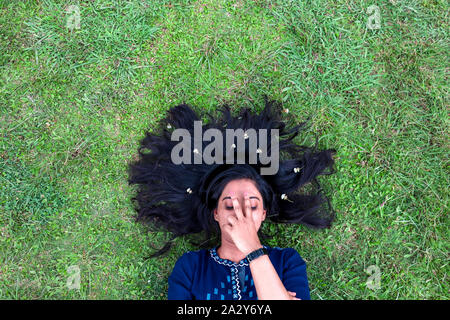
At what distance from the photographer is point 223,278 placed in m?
3.25

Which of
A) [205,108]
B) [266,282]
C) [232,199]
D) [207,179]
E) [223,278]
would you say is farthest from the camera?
[205,108]

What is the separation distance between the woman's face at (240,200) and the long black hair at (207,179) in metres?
0.26

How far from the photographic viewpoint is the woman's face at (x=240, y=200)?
3.05m

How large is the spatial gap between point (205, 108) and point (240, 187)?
1.25m

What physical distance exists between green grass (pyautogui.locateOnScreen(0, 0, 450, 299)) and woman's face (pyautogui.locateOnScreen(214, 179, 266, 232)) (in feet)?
2.93

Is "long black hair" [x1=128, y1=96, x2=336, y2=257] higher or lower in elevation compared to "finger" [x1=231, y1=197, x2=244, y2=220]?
higher

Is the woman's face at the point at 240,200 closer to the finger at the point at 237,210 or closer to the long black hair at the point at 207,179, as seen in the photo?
the finger at the point at 237,210

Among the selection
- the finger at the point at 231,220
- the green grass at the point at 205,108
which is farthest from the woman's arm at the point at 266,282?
the green grass at the point at 205,108

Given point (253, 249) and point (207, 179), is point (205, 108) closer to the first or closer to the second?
point (207, 179)

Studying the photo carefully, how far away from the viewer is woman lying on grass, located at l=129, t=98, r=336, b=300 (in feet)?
10.1

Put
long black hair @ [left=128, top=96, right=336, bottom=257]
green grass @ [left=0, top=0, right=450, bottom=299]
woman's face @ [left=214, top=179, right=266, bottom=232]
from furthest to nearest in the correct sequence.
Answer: green grass @ [left=0, top=0, right=450, bottom=299] < long black hair @ [left=128, top=96, right=336, bottom=257] < woman's face @ [left=214, top=179, right=266, bottom=232]

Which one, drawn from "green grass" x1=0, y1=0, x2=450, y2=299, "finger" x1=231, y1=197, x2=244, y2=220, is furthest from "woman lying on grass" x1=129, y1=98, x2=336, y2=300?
"green grass" x1=0, y1=0, x2=450, y2=299

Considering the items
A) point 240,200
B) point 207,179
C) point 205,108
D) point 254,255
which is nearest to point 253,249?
point 254,255

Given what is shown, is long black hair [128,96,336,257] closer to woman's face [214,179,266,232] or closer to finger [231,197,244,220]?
woman's face [214,179,266,232]
